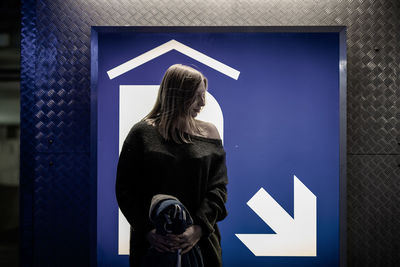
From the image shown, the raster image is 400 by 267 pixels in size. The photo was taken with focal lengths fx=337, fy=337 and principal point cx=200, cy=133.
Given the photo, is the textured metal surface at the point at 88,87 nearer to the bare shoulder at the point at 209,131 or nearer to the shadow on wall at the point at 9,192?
the shadow on wall at the point at 9,192

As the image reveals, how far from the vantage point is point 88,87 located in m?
2.57

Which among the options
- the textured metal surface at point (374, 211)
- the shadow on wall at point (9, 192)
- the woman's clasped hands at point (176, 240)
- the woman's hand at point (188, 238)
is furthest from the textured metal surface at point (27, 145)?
the textured metal surface at point (374, 211)

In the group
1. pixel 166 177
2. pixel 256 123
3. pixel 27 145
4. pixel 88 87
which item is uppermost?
pixel 88 87

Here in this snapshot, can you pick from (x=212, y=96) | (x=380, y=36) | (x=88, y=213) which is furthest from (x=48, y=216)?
(x=380, y=36)

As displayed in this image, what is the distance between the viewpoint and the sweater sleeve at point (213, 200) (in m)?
1.42

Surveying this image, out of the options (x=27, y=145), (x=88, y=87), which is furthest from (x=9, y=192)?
(x=88, y=87)

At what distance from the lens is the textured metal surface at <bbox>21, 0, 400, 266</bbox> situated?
253cm

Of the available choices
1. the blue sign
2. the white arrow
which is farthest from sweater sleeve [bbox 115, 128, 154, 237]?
the white arrow

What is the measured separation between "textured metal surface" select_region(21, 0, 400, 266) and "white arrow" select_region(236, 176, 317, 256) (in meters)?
0.41

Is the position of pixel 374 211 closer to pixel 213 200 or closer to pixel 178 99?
pixel 213 200

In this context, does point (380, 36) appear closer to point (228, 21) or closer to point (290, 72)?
point (290, 72)

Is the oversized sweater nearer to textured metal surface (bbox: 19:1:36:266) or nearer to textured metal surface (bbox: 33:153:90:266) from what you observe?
textured metal surface (bbox: 33:153:90:266)

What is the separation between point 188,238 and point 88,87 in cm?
164

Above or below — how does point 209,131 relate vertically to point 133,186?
above
